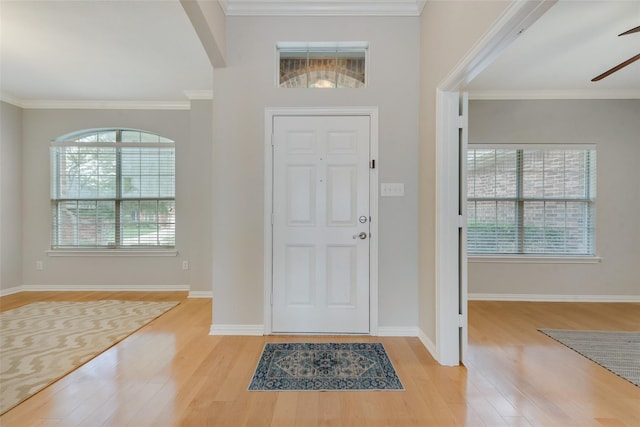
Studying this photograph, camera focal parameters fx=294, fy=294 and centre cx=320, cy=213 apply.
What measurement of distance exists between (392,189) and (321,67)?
53.2 inches

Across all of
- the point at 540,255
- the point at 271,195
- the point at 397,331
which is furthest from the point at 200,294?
the point at 540,255

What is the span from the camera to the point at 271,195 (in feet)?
8.93

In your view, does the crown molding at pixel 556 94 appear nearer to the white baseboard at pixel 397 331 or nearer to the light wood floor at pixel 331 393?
the light wood floor at pixel 331 393

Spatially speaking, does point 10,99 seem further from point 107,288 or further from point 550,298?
point 550,298

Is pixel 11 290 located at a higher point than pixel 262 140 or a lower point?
lower

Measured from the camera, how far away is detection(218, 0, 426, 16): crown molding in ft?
8.59

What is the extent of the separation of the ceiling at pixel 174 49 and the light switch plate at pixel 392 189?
5.11 ft

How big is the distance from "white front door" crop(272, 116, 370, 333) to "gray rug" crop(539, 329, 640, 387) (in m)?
1.80

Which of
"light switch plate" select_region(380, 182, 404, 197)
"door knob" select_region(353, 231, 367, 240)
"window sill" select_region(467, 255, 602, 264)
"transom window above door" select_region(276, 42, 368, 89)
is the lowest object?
"window sill" select_region(467, 255, 602, 264)

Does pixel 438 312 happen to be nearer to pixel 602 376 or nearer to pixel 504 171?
pixel 602 376

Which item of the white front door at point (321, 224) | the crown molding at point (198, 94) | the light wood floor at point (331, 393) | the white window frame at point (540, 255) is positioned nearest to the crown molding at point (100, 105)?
the crown molding at point (198, 94)

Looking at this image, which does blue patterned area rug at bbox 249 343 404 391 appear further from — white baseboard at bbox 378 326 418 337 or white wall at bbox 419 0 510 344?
white wall at bbox 419 0 510 344

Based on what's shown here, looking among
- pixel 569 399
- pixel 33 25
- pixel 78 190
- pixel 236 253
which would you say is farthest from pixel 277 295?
pixel 78 190

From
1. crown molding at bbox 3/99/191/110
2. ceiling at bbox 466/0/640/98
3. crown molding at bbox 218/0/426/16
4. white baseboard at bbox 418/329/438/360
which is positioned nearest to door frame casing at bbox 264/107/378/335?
white baseboard at bbox 418/329/438/360
